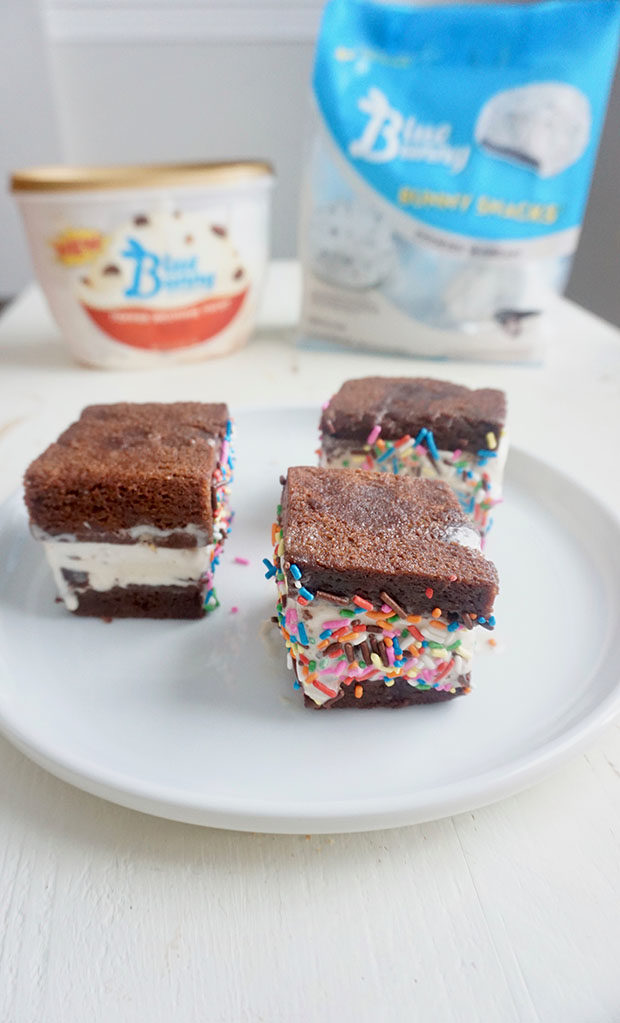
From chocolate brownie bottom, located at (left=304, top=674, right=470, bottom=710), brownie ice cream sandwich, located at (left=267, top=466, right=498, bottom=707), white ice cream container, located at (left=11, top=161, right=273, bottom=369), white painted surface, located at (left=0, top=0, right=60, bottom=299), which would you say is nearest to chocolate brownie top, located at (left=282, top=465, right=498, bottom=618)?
brownie ice cream sandwich, located at (left=267, top=466, right=498, bottom=707)

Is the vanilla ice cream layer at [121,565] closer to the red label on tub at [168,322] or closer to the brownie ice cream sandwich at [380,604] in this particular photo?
the brownie ice cream sandwich at [380,604]

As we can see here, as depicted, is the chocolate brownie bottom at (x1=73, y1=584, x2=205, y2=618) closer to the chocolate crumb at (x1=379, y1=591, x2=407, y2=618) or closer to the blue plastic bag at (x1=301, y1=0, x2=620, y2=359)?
the chocolate crumb at (x1=379, y1=591, x2=407, y2=618)

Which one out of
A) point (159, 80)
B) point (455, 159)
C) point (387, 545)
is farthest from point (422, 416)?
point (159, 80)

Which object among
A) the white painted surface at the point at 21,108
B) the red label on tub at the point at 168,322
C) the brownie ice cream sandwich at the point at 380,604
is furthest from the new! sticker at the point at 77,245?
the white painted surface at the point at 21,108

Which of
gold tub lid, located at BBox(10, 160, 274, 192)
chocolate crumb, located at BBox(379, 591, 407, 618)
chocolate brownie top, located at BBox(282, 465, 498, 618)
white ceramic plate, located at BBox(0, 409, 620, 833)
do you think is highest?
gold tub lid, located at BBox(10, 160, 274, 192)

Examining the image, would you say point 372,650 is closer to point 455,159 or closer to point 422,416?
point 422,416
